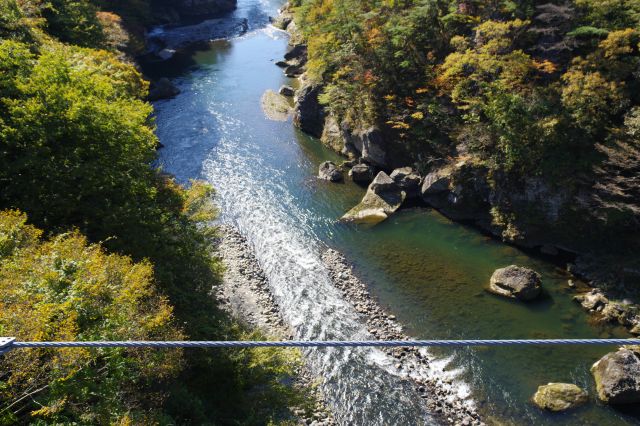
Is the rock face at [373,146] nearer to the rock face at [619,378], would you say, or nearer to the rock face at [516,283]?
the rock face at [516,283]

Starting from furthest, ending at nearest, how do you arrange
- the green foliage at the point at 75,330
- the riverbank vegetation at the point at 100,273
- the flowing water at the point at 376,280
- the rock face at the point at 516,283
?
the rock face at the point at 516,283
the flowing water at the point at 376,280
the riverbank vegetation at the point at 100,273
the green foliage at the point at 75,330

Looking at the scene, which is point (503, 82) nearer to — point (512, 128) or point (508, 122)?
point (508, 122)

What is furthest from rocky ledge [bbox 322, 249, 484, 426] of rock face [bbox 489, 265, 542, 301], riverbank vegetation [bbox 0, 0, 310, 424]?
rock face [bbox 489, 265, 542, 301]

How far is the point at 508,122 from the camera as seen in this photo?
81.2 ft

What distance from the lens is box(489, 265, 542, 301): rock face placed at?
21.0 m

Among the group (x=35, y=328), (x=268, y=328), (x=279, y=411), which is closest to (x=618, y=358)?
(x=279, y=411)

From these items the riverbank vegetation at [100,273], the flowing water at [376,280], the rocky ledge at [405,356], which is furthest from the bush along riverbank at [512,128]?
the riverbank vegetation at [100,273]

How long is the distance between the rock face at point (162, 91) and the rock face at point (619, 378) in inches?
1724

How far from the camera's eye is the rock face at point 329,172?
31922 mm

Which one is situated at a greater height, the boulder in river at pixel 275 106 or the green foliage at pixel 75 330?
the green foliage at pixel 75 330

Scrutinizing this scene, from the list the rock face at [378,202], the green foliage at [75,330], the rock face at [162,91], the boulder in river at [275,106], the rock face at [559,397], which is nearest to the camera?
the green foliage at [75,330]

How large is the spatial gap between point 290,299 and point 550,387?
39.4 feet

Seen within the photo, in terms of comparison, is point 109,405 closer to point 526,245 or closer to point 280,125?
point 526,245

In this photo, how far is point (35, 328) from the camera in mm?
8992
